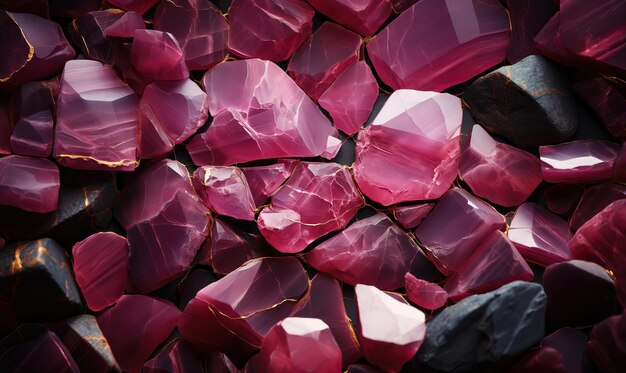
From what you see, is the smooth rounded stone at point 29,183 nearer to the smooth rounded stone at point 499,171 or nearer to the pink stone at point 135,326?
the pink stone at point 135,326

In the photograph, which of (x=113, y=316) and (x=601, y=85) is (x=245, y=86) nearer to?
(x=113, y=316)

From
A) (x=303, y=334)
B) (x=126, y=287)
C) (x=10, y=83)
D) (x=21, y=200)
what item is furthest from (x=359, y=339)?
(x=10, y=83)

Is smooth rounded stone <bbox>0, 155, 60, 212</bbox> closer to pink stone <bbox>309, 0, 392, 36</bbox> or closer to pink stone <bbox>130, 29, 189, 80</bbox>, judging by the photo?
pink stone <bbox>130, 29, 189, 80</bbox>

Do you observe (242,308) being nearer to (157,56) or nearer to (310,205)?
(310,205)

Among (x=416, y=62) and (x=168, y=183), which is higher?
(x=416, y=62)

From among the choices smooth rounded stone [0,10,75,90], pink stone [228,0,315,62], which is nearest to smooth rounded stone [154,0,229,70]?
A: pink stone [228,0,315,62]

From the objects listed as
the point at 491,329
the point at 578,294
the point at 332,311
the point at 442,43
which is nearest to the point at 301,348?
the point at 332,311
